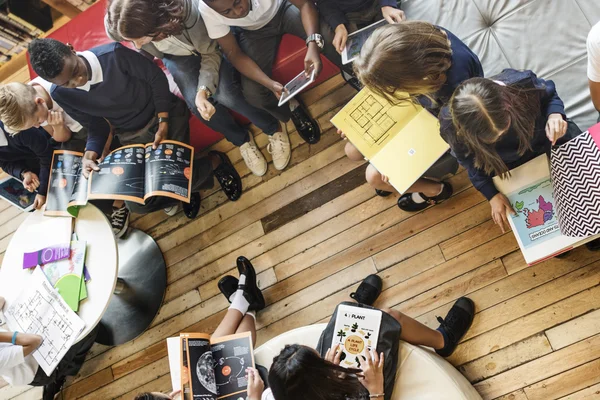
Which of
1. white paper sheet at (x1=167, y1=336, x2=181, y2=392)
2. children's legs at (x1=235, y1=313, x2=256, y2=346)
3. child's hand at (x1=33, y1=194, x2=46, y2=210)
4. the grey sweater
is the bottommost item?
children's legs at (x1=235, y1=313, x2=256, y2=346)

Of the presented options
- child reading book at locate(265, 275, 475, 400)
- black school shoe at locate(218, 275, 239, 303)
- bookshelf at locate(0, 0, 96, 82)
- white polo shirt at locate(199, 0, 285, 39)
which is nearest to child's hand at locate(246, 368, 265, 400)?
child reading book at locate(265, 275, 475, 400)

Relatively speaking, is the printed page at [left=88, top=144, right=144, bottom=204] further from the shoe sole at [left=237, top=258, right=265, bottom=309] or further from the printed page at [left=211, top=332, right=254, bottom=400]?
the printed page at [left=211, top=332, right=254, bottom=400]

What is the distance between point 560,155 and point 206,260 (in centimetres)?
184

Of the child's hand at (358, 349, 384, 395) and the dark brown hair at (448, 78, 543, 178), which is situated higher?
the dark brown hair at (448, 78, 543, 178)

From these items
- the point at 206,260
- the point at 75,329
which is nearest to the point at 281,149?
the point at 206,260

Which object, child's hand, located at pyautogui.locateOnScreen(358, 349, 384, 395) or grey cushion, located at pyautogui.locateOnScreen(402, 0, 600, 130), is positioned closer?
child's hand, located at pyautogui.locateOnScreen(358, 349, 384, 395)

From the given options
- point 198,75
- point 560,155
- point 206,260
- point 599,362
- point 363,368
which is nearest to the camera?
point 560,155

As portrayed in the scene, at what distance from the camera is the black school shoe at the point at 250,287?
231 cm

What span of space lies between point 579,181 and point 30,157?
2562mm

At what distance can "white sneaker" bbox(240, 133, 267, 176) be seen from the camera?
2615 millimetres

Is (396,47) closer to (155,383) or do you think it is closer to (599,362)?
(599,362)

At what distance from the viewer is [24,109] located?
6.75 ft

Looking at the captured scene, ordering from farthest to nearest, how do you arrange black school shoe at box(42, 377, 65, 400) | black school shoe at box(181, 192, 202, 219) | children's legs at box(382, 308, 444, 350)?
black school shoe at box(181, 192, 202, 219)
black school shoe at box(42, 377, 65, 400)
children's legs at box(382, 308, 444, 350)

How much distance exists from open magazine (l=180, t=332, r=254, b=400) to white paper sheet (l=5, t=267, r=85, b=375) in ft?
1.66
